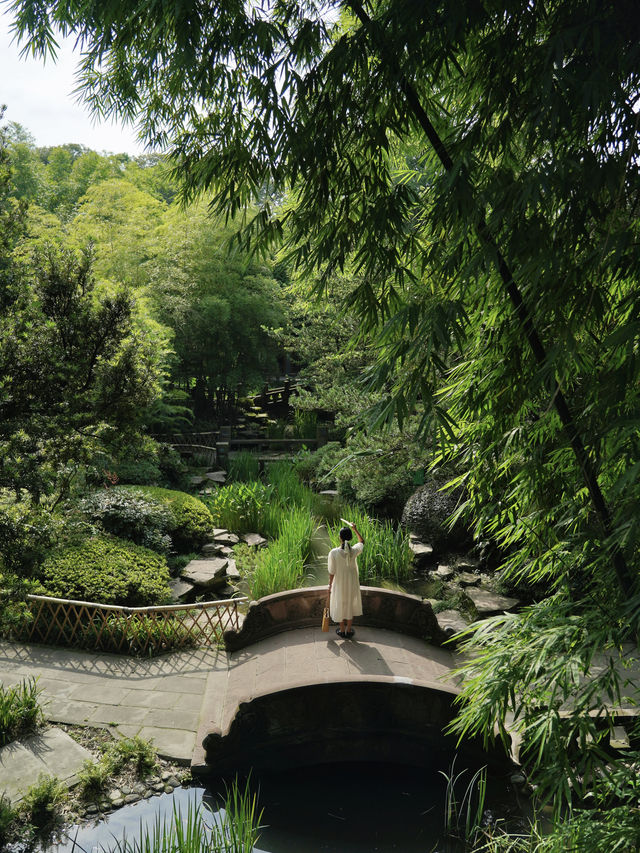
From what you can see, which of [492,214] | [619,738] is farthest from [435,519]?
[492,214]

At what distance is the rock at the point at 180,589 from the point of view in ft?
27.7

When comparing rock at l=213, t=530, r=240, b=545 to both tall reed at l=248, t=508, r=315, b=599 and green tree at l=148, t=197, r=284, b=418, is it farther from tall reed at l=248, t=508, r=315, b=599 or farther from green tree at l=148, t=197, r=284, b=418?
green tree at l=148, t=197, r=284, b=418

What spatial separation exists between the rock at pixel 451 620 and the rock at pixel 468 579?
2.83 feet

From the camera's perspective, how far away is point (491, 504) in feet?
11.6

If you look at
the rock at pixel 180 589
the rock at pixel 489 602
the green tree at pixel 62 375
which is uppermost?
the green tree at pixel 62 375

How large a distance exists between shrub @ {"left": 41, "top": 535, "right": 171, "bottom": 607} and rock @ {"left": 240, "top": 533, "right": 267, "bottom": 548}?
229 cm

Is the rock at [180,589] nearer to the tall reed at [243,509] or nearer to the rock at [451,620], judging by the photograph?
the tall reed at [243,509]

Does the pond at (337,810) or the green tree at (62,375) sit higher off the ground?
the green tree at (62,375)

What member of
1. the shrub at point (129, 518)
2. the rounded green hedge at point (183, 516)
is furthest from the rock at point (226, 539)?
the shrub at point (129, 518)

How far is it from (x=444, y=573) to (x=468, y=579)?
1.25 feet

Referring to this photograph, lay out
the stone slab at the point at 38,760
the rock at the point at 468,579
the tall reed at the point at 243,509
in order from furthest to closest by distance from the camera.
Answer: the tall reed at the point at 243,509, the rock at the point at 468,579, the stone slab at the point at 38,760

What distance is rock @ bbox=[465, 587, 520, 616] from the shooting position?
805 cm

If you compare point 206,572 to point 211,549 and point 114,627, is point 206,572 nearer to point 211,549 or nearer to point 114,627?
point 211,549

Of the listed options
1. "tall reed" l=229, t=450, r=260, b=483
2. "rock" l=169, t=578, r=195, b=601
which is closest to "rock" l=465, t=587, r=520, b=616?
"rock" l=169, t=578, r=195, b=601
